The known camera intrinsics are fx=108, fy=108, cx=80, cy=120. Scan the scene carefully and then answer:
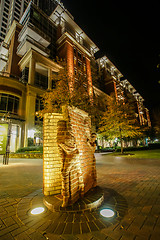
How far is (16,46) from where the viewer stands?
2580cm

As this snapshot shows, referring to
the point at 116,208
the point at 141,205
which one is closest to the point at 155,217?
the point at 141,205

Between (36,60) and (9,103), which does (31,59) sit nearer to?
(36,60)

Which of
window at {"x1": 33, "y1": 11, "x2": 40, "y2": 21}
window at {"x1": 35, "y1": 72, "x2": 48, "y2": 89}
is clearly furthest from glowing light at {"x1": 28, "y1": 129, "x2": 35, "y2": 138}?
window at {"x1": 33, "y1": 11, "x2": 40, "y2": 21}

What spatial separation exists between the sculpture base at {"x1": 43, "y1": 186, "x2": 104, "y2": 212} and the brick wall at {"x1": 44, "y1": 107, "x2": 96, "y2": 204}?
5.0 inches

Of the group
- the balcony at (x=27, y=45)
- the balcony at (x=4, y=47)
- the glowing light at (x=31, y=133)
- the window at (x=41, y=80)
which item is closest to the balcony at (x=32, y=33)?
the balcony at (x=27, y=45)

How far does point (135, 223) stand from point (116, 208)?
1.73ft

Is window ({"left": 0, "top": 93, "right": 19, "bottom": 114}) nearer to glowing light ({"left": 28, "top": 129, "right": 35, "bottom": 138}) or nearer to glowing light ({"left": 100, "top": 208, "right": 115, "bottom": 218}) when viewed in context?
glowing light ({"left": 28, "top": 129, "right": 35, "bottom": 138})

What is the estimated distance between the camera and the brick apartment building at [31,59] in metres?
18.7

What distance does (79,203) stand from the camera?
2471mm

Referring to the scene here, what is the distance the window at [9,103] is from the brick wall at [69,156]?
1908 centimetres

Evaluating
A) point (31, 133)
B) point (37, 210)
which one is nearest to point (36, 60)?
point (31, 133)

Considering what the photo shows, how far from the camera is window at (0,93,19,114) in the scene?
18.1 m

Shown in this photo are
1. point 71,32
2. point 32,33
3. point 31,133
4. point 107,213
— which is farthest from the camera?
point 71,32

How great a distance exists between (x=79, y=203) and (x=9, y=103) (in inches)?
819
